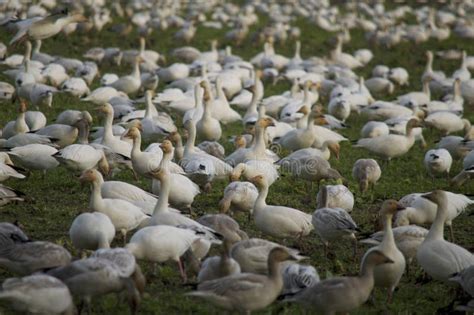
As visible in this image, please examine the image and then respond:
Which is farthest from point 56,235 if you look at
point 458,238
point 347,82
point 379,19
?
point 379,19

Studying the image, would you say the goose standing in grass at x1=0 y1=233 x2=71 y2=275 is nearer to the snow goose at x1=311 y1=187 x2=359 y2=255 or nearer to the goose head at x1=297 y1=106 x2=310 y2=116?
the snow goose at x1=311 y1=187 x2=359 y2=255

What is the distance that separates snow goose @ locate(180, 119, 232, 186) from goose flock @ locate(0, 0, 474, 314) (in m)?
0.02

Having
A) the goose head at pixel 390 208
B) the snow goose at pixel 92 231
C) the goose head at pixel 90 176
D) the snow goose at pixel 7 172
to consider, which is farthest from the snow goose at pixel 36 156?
the goose head at pixel 390 208

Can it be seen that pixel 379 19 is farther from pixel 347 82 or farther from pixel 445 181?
pixel 445 181

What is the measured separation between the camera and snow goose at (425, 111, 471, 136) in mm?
13203

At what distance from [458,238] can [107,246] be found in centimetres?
378

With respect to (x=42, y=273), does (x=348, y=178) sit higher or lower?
lower

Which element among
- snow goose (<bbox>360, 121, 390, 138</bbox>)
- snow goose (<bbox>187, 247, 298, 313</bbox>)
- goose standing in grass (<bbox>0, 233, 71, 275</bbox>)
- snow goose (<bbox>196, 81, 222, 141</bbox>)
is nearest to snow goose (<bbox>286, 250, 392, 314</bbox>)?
snow goose (<bbox>187, 247, 298, 313</bbox>)

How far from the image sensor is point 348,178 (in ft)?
34.6

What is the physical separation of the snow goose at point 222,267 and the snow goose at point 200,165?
10.0 ft

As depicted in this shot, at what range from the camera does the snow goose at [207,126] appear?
11.5m


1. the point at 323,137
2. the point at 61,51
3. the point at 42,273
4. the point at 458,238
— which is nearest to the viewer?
the point at 42,273

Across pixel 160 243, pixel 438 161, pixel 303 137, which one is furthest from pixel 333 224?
pixel 303 137

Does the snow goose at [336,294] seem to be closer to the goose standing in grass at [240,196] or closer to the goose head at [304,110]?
the goose standing in grass at [240,196]
